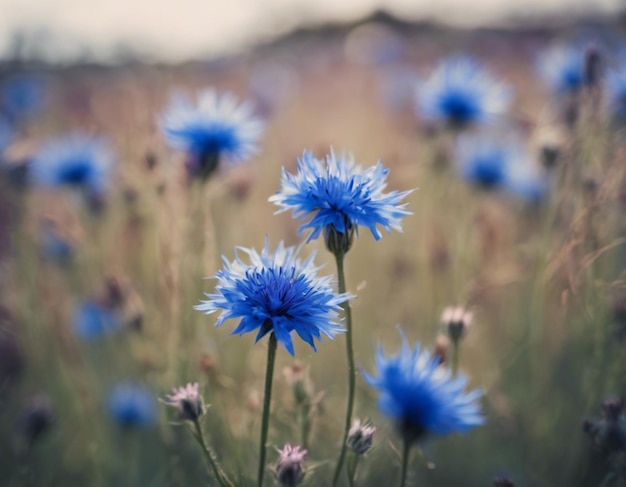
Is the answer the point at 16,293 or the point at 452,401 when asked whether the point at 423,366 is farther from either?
the point at 16,293

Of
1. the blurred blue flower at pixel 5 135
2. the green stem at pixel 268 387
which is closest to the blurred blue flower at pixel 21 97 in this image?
the blurred blue flower at pixel 5 135

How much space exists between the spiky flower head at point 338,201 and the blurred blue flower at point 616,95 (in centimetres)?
113

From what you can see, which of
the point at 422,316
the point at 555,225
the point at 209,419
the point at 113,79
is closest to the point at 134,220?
the point at 209,419

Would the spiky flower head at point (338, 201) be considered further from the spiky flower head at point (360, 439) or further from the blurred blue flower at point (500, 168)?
the blurred blue flower at point (500, 168)

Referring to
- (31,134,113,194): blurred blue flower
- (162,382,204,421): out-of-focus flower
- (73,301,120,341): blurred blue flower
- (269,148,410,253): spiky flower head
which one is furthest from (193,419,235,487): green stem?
(31,134,113,194): blurred blue flower

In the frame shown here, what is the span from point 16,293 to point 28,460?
0.79 meters

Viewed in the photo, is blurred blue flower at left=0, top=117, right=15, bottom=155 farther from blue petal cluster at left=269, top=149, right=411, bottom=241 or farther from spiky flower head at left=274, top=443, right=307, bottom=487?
spiky flower head at left=274, top=443, right=307, bottom=487

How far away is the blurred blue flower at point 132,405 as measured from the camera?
5.37ft

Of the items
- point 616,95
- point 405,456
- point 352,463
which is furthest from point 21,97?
point 405,456

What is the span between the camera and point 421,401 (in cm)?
81

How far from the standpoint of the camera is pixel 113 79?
4.89 m

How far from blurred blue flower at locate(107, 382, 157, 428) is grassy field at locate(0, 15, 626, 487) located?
5 centimetres

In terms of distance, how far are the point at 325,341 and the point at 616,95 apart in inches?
46.1

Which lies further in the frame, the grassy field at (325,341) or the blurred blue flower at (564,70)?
the blurred blue flower at (564,70)
